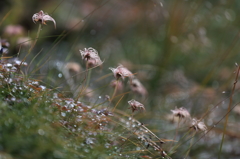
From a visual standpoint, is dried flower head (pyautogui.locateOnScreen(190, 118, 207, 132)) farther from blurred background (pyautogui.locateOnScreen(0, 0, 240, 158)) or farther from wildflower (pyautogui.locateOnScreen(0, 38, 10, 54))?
wildflower (pyautogui.locateOnScreen(0, 38, 10, 54))

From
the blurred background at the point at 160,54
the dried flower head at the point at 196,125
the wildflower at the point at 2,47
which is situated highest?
the blurred background at the point at 160,54

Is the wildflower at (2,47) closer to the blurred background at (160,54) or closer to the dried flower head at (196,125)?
the blurred background at (160,54)

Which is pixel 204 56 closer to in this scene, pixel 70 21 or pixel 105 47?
pixel 105 47

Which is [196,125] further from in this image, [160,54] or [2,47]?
[160,54]

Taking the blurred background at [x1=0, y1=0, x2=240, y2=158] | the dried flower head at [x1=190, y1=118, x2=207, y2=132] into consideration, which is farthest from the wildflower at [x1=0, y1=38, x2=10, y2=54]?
the dried flower head at [x1=190, y1=118, x2=207, y2=132]

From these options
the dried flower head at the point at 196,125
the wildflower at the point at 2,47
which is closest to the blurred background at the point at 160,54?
the wildflower at the point at 2,47

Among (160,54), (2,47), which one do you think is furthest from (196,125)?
(160,54)

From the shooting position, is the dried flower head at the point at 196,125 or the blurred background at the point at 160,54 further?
the blurred background at the point at 160,54

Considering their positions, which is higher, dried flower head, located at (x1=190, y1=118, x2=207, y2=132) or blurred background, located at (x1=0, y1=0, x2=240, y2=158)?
blurred background, located at (x1=0, y1=0, x2=240, y2=158)
